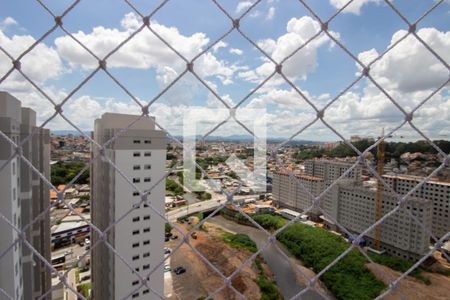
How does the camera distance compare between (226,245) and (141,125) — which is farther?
(226,245)

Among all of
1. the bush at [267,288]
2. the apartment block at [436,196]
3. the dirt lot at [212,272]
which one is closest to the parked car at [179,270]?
the dirt lot at [212,272]

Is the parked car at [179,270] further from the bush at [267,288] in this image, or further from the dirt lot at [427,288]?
the dirt lot at [427,288]

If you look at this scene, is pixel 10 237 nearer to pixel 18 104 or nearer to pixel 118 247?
pixel 18 104

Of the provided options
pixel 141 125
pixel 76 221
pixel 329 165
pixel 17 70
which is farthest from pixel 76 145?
pixel 329 165

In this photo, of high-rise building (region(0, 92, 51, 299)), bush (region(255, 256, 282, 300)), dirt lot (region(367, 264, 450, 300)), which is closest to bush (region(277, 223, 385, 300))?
dirt lot (region(367, 264, 450, 300))

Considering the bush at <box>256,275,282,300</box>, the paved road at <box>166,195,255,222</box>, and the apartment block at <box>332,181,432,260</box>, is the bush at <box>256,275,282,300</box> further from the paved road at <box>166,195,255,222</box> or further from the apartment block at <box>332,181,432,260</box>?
the paved road at <box>166,195,255,222</box>

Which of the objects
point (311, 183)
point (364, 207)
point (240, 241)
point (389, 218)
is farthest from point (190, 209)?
point (389, 218)
